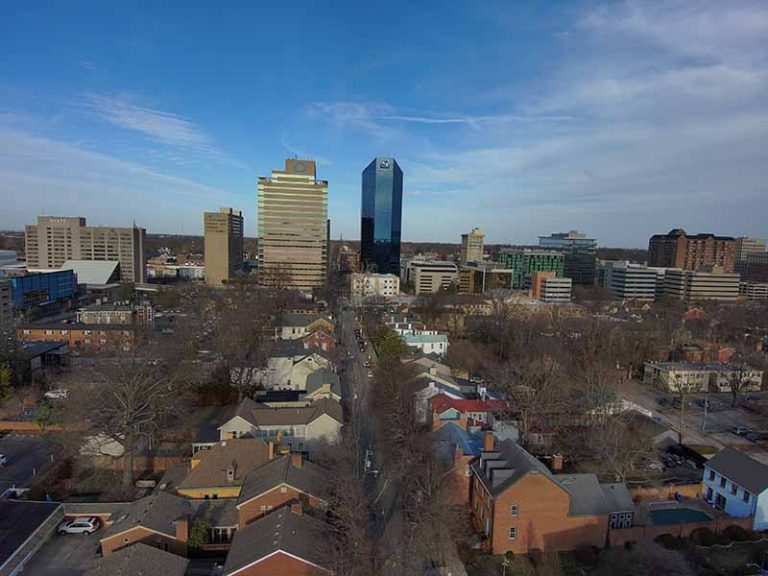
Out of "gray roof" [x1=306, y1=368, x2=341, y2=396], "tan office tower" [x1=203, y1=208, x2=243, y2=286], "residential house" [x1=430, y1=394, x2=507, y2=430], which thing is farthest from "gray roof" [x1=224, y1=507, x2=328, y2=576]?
"tan office tower" [x1=203, y1=208, x2=243, y2=286]

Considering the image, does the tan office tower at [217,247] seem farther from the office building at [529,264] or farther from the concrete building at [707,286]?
the concrete building at [707,286]

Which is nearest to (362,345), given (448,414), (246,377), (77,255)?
(246,377)

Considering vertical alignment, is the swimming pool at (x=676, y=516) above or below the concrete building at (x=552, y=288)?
below

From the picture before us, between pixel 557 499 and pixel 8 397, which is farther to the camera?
pixel 8 397

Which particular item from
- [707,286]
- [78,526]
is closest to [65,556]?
[78,526]

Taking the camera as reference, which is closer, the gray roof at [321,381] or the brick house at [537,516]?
the brick house at [537,516]

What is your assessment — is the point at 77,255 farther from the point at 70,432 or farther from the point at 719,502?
the point at 719,502

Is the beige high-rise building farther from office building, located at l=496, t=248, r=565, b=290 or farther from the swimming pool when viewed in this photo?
the swimming pool

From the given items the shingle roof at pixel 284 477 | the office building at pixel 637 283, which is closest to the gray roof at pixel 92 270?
the shingle roof at pixel 284 477
